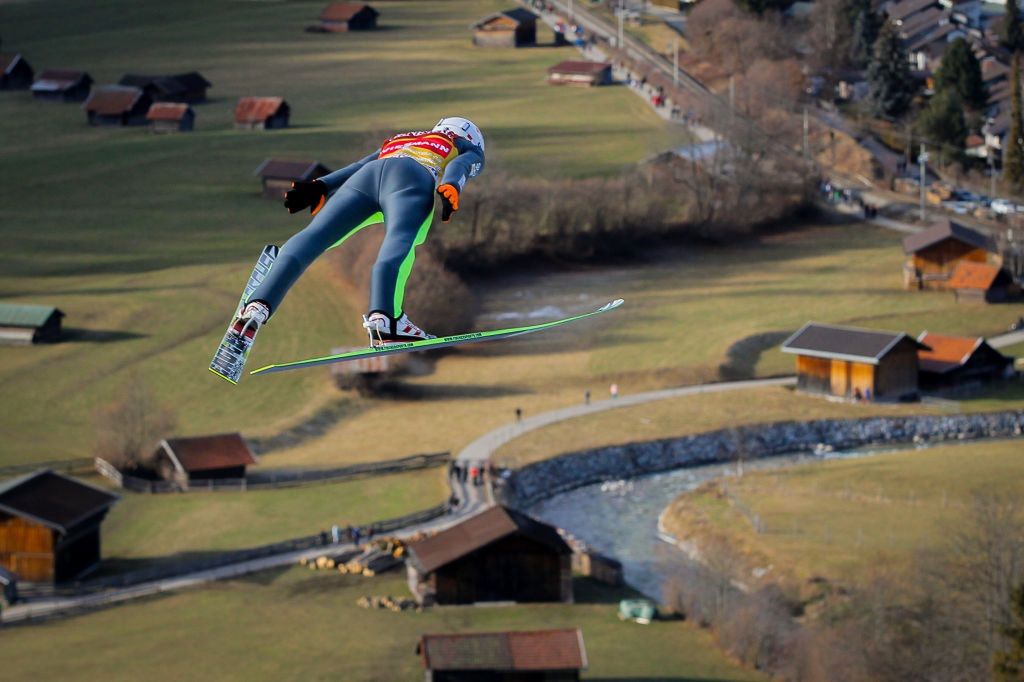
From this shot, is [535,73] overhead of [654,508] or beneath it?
overhead

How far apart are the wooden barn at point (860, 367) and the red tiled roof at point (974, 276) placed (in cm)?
1576

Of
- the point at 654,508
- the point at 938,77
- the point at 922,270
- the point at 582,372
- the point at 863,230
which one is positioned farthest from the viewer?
the point at 938,77

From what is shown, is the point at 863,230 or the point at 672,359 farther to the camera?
the point at 863,230

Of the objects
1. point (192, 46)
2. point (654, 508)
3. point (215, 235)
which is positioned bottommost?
point (654, 508)

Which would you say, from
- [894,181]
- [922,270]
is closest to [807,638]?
[922,270]

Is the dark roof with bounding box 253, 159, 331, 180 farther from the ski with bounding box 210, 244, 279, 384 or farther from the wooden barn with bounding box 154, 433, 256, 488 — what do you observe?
the ski with bounding box 210, 244, 279, 384

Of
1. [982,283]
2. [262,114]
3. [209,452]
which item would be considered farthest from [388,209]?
[262,114]

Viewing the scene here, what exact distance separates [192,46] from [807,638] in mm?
115271

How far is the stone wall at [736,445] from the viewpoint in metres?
74.3

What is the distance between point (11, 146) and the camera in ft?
405

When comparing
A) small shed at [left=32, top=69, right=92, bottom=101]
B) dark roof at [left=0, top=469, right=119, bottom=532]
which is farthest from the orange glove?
small shed at [left=32, top=69, right=92, bottom=101]

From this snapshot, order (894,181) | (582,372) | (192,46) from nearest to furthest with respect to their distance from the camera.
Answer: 1. (582,372)
2. (894,181)
3. (192,46)

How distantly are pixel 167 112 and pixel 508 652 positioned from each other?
87.7m

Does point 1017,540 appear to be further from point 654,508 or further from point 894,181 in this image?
point 894,181
